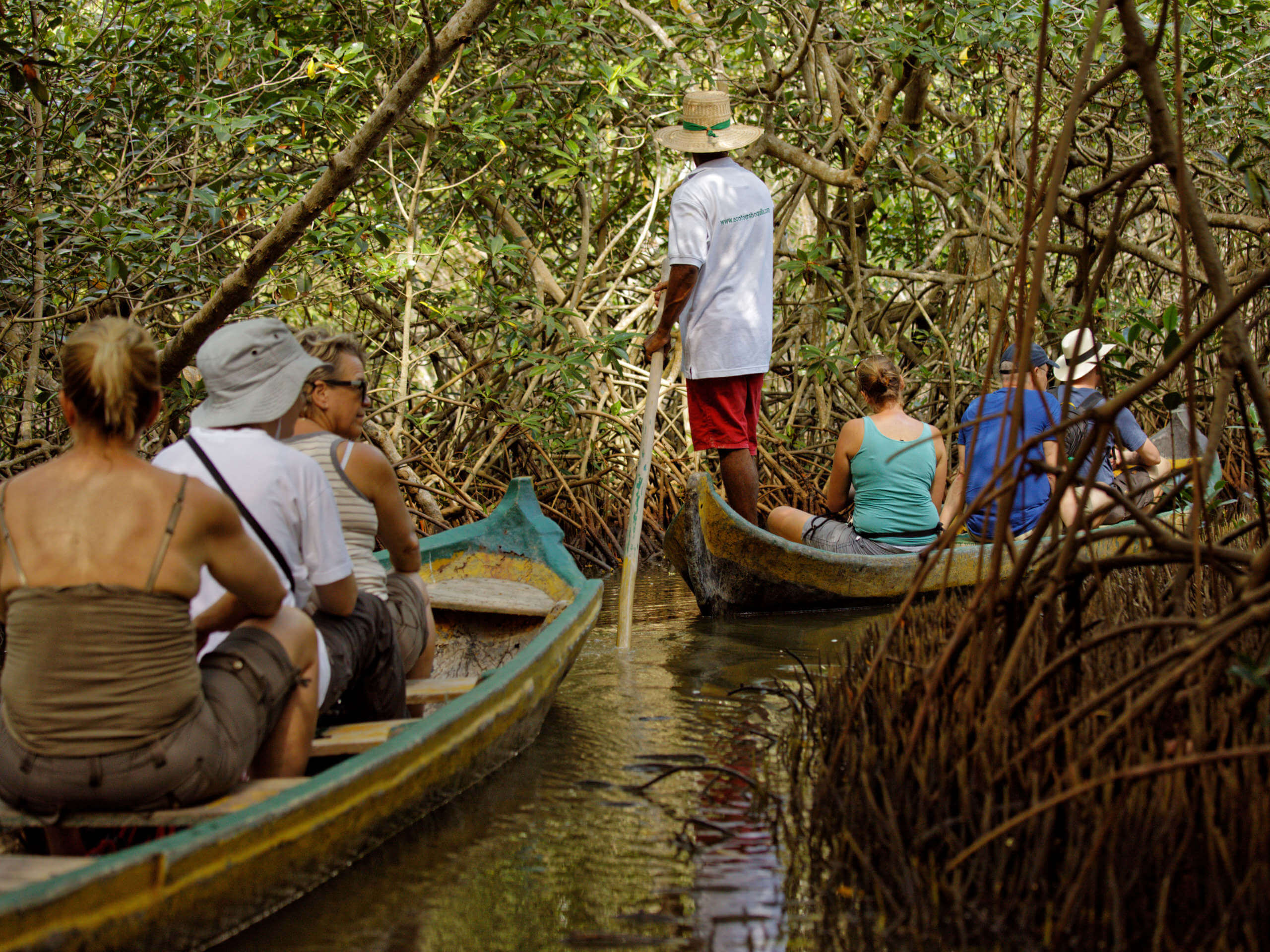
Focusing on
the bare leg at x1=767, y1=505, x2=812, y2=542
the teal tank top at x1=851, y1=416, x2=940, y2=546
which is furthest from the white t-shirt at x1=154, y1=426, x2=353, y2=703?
the bare leg at x1=767, y1=505, x2=812, y2=542

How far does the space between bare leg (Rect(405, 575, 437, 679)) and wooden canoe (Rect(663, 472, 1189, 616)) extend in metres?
1.85

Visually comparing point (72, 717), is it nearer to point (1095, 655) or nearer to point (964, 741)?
point (964, 741)

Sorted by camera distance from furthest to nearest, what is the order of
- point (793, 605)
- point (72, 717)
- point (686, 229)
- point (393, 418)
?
point (393, 418), point (793, 605), point (686, 229), point (72, 717)

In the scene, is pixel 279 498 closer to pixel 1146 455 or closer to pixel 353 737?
pixel 353 737

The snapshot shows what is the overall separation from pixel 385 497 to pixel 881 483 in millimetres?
2908

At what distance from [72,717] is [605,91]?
5.48 m

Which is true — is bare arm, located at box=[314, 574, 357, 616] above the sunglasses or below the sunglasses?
below

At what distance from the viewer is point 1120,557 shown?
2271 mm

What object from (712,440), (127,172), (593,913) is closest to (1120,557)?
(593,913)

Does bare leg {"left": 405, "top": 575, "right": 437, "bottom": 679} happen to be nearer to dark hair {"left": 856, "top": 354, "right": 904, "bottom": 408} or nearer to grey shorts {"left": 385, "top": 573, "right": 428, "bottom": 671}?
grey shorts {"left": 385, "top": 573, "right": 428, "bottom": 671}

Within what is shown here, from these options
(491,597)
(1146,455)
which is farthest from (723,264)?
(1146,455)

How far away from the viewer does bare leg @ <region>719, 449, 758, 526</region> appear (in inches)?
203

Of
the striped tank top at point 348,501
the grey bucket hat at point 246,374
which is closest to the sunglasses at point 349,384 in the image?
the striped tank top at point 348,501

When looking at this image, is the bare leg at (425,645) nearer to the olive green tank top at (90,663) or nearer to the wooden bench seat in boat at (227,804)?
the wooden bench seat in boat at (227,804)
